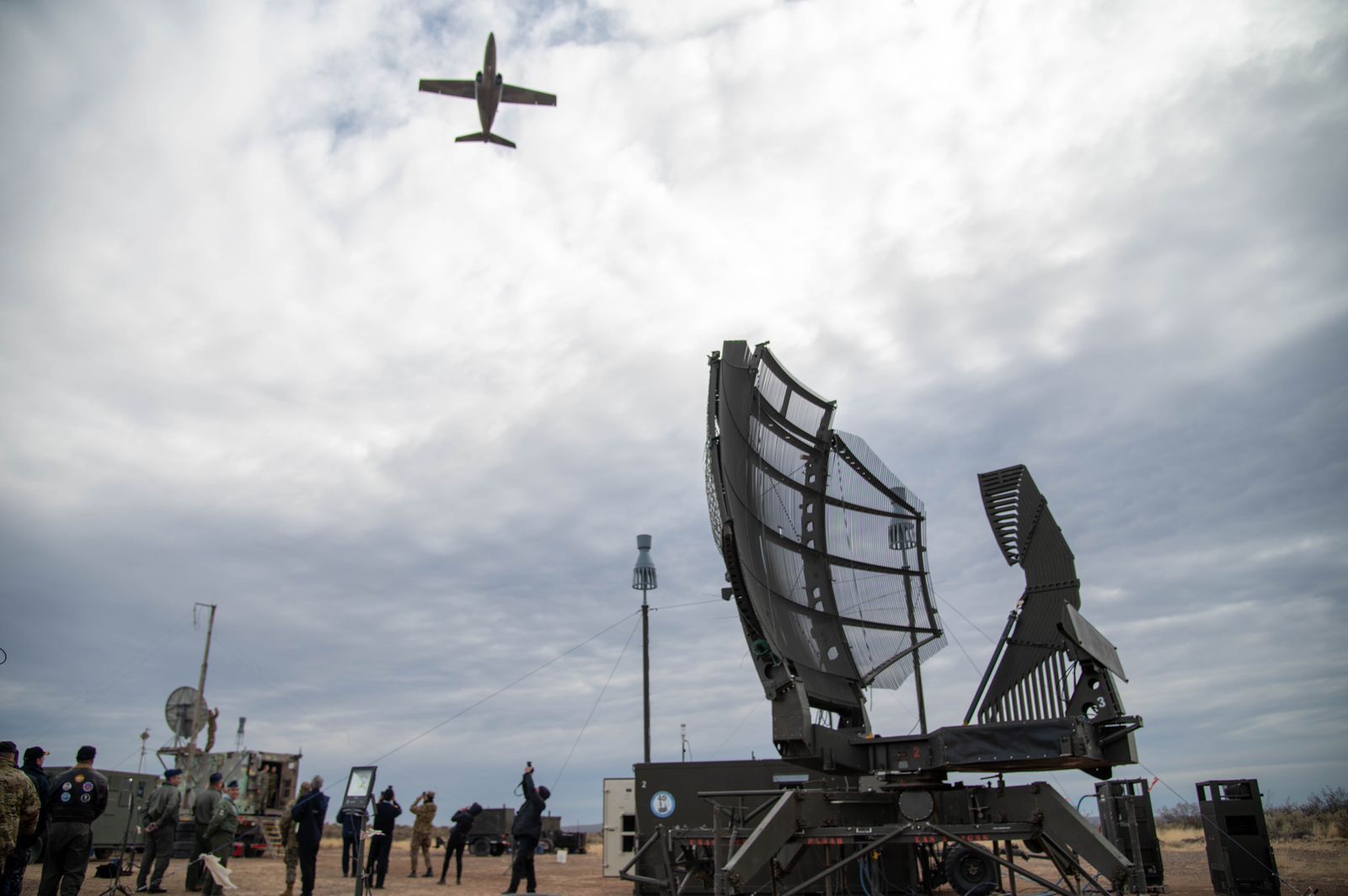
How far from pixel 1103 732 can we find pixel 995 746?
111cm

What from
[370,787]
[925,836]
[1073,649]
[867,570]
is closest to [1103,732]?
[1073,649]

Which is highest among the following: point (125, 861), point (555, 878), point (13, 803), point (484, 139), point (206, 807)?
point (484, 139)

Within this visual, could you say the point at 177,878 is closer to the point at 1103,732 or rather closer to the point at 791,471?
the point at 791,471

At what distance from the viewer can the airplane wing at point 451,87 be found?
105 feet

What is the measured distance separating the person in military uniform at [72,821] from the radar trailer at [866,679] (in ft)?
21.9

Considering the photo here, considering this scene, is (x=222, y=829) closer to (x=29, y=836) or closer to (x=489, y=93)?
(x=29, y=836)

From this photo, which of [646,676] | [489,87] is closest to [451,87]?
[489,87]

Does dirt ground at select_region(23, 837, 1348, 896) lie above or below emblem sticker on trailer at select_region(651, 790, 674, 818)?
below

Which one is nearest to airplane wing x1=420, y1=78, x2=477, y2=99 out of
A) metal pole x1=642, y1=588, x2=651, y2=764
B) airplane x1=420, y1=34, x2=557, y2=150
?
airplane x1=420, y1=34, x2=557, y2=150

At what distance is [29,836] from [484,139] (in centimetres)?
2709

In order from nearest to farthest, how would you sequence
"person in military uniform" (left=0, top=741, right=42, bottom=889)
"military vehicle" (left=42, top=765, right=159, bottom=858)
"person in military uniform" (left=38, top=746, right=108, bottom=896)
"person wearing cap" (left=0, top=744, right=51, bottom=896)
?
"person in military uniform" (left=0, top=741, right=42, bottom=889)
"person wearing cap" (left=0, top=744, right=51, bottom=896)
"person in military uniform" (left=38, top=746, right=108, bottom=896)
"military vehicle" (left=42, top=765, right=159, bottom=858)

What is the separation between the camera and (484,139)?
31.9 m

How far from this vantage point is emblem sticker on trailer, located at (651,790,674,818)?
1580 centimetres

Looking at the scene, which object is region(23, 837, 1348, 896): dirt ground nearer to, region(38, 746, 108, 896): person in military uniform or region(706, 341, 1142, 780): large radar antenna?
region(38, 746, 108, 896): person in military uniform
